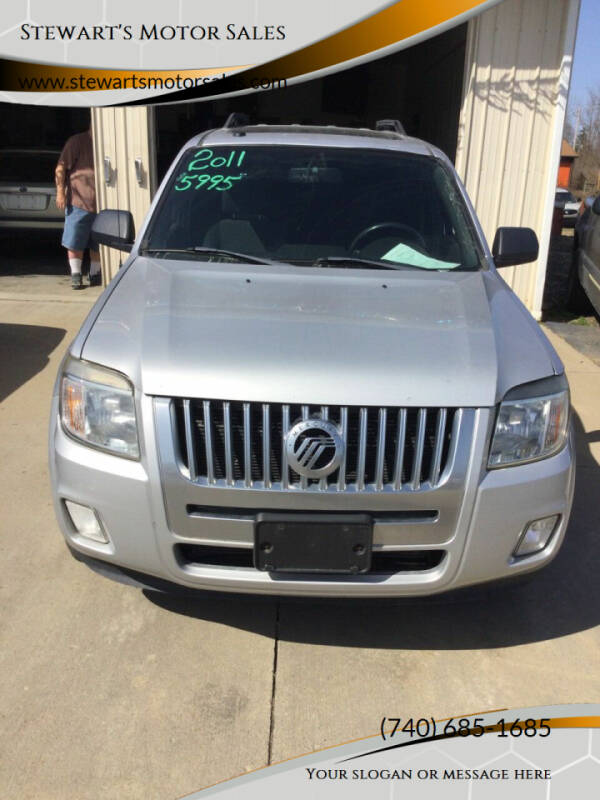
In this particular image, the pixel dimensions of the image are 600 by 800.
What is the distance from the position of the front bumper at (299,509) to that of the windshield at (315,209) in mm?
1319

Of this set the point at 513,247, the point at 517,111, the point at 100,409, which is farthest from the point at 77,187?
the point at 100,409

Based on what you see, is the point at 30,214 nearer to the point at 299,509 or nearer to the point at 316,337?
the point at 316,337

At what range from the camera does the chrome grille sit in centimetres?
243

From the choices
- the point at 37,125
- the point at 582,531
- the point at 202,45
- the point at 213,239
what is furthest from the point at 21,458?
the point at 37,125

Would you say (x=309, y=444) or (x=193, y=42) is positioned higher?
(x=193, y=42)

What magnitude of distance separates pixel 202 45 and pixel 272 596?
6972mm

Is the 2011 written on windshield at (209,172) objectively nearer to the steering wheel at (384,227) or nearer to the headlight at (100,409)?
the steering wheel at (384,227)

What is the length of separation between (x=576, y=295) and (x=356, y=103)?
1005 cm

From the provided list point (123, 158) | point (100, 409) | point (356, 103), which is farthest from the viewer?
point (356, 103)

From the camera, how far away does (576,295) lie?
8805 mm

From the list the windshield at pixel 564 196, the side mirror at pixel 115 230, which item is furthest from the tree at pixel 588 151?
the side mirror at pixel 115 230

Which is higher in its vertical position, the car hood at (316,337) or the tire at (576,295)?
the car hood at (316,337)

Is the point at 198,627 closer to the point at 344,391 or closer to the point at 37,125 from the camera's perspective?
the point at 344,391

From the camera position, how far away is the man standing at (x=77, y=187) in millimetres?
8438
